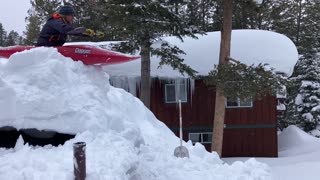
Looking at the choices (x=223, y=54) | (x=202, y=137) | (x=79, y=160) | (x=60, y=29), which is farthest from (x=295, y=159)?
(x=79, y=160)

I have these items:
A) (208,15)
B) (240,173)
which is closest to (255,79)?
(240,173)

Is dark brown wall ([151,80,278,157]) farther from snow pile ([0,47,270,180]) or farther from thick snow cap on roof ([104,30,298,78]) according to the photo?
snow pile ([0,47,270,180])

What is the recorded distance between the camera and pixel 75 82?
17.7 ft

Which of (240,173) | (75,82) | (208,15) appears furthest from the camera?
(208,15)

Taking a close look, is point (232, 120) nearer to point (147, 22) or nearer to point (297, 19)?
point (147, 22)

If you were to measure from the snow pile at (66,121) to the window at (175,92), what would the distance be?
10393 mm

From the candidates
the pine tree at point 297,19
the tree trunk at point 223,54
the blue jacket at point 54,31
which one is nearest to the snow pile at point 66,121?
the blue jacket at point 54,31

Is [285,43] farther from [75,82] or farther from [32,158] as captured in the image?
[32,158]

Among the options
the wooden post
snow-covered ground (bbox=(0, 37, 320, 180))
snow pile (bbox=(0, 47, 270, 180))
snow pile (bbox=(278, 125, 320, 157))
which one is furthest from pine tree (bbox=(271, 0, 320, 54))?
the wooden post

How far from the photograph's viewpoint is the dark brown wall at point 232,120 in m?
16.4

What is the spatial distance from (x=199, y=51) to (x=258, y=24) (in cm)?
1354

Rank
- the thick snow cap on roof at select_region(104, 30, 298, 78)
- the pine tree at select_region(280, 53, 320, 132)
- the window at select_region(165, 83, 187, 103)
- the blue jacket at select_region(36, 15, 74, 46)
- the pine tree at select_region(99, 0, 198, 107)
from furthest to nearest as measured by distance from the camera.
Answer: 1. the pine tree at select_region(280, 53, 320, 132)
2. the window at select_region(165, 83, 187, 103)
3. the thick snow cap on roof at select_region(104, 30, 298, 78)
4. the pine tree at select_region(99, 0, 198, 107)
5. the blue jacket at select_region(36, 15, 74, 46)

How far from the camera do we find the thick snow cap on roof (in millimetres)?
16000

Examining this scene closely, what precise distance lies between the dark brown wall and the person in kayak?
1039 centimetres
